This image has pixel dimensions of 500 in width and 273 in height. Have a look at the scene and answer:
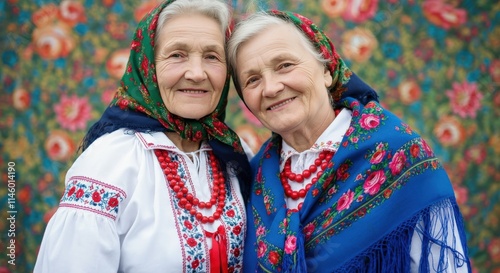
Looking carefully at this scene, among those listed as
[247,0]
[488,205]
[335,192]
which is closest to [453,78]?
[488,205]

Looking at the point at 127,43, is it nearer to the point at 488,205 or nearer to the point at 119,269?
the point at 119,269

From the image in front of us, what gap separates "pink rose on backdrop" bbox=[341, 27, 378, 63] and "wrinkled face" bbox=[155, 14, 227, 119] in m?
2.05

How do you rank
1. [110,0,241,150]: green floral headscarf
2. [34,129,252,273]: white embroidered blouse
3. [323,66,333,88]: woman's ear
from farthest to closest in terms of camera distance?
[323,66,333,88]: woman's ear, [110,0,241,150]: green floral headscarf, [34,129,252,273]: white embroidered blouse

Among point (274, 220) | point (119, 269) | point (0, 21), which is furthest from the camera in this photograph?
point (0, 21)

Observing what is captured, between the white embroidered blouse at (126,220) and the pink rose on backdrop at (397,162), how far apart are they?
2.37ft

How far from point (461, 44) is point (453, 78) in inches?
10.8

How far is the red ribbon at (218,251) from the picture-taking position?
6.73ft

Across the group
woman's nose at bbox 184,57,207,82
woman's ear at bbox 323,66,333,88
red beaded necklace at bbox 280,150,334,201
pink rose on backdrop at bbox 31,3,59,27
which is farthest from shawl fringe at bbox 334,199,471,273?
pink rose on backdrop at bbox 31,3,59,27

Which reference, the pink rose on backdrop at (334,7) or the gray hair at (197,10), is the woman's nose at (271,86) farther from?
the pink rose on backdrop at (334,7)

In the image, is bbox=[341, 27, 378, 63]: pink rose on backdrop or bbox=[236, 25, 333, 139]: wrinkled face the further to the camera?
bbox=[341, 27, 378, 63]: pink rose on backdrop

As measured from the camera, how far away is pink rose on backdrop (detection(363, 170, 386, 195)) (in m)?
1.98

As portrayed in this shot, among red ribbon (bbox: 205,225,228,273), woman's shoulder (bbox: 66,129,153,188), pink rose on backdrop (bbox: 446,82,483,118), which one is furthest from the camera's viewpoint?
pink rose on backdrop (bbox: 446,82,483,118)

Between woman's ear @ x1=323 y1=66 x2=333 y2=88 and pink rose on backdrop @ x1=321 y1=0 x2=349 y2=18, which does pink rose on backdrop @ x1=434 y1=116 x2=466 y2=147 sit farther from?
woman's ear @ x1=323 y1=66 x2=333 y2=88

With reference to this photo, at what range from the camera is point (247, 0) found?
2.63 metres
